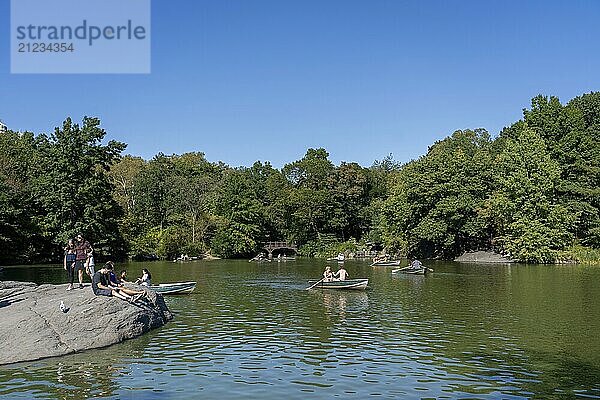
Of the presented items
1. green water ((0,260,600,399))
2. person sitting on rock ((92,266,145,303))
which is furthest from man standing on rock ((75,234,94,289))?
green water ((0,260,600,399))

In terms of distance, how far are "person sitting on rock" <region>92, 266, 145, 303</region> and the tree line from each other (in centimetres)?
4610

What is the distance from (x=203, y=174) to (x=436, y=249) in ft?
171

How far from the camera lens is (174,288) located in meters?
35.1

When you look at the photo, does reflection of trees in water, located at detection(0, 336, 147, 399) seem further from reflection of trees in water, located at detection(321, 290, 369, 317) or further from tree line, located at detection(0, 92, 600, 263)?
tree line, located at detection(0, 92, 600, 263)

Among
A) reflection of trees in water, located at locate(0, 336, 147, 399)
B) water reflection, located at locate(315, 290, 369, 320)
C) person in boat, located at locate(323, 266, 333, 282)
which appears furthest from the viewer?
person in boat, located at locate(323, 266, 333, 282)

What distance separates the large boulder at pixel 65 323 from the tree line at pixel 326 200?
46419 mm

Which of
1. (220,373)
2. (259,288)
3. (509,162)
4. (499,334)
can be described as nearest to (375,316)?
(499,334)

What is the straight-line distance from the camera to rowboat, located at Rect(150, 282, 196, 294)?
114 ft

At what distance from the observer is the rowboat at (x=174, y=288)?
34.8m

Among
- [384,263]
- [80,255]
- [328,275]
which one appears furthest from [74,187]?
[80,255]

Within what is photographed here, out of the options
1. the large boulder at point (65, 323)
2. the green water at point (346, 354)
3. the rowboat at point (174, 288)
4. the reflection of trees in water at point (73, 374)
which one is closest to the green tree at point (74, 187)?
the rowboat at point (174, 288)

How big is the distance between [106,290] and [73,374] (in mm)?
6481

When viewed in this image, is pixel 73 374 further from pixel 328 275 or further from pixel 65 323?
pixel 328 275

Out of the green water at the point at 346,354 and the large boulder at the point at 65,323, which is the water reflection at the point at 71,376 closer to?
the green water at the point at 346,354
